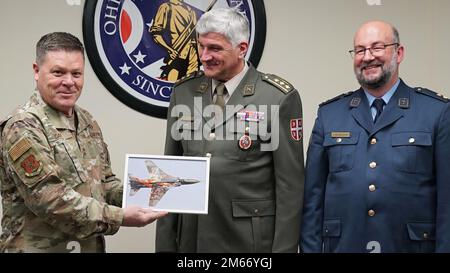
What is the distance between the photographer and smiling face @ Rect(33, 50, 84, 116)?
2238mm

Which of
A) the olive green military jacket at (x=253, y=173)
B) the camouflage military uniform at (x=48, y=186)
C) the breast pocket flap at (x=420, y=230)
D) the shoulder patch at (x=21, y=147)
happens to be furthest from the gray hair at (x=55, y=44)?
the breast pocket flap at (x=420, y=230)

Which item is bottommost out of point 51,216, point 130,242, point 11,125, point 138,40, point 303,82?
point 130,242

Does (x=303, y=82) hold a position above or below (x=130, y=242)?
above

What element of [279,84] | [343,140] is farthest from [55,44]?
[343,140]

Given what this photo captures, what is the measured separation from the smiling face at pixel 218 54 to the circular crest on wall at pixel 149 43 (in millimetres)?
867

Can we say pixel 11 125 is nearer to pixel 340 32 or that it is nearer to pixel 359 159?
pixel 359 159

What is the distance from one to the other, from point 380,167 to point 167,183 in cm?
82

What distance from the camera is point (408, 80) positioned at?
3574mm

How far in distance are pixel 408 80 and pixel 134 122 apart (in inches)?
61.1

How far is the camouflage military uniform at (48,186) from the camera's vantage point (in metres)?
2.16

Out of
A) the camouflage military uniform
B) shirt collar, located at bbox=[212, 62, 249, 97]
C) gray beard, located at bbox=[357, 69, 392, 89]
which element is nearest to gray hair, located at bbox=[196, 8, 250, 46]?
shirt collar, located at bbox=[212, 62, 249, 97]

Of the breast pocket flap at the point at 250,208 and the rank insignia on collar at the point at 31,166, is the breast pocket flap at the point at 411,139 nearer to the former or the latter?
the breast pocket flap at the point at 250,208

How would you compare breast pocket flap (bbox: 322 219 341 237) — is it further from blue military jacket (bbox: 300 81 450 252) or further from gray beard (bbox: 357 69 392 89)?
gray beard (bbox: 357 69 392 89)
